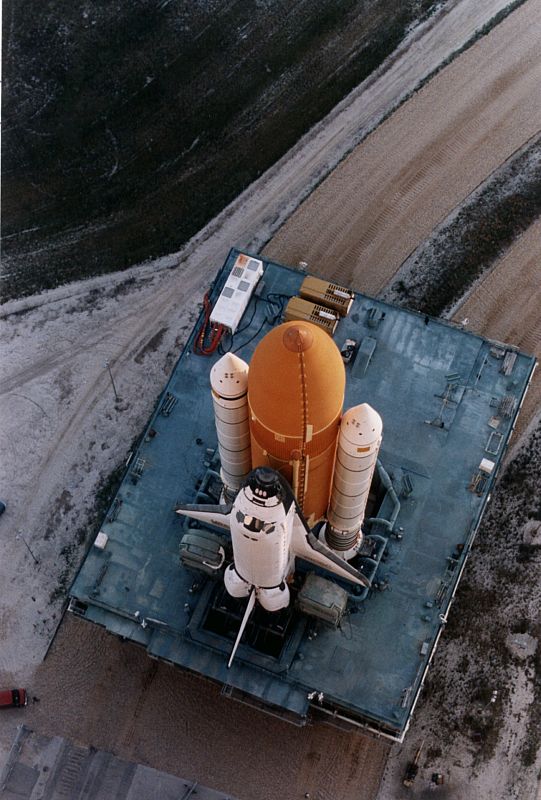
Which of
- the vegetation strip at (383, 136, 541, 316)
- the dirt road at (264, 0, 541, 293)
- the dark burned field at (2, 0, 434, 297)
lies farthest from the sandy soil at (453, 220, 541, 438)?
the dark burned field at (2, 0, 434, 297)

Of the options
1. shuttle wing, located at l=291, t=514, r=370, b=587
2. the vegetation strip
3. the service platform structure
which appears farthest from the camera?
the vegetation strip

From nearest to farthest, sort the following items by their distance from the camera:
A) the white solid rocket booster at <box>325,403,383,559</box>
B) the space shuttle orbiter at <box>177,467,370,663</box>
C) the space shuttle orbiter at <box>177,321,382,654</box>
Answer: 1. the space shuttle orbiter at <box>177,321,382,654</box>
2. the space shuttle orbiter at <box>177,467,370,663</box>
3. the white solid rocket booster at <box>325,403,383,559</box>

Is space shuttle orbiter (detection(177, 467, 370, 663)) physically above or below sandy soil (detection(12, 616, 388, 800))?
above

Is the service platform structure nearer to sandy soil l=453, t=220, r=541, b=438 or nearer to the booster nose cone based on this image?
the booster nose cone

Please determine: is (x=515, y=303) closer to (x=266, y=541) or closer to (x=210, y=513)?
(x=210, y=513)

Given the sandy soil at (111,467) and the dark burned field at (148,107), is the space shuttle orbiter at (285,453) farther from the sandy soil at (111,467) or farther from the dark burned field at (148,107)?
the dark burned field at (148,107)

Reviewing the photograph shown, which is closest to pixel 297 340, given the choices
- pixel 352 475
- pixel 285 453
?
pixel 285 453

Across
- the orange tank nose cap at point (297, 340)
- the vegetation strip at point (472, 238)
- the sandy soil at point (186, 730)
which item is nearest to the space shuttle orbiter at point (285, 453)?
the orange tank nose cap at point (297, 340)

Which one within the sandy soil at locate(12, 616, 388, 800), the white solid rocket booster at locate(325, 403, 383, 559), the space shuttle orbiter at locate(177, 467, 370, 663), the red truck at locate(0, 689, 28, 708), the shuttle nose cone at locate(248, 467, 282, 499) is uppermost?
the white solid rocket booster at locate(325, 403, 383, 559)
